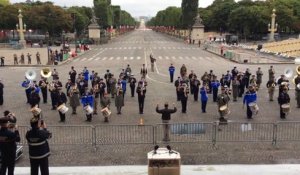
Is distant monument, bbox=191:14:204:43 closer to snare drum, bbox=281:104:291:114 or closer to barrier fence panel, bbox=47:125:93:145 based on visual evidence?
snare drum, bbox=281:104:291:114

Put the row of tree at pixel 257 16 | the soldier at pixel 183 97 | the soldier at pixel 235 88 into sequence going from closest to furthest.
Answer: the soldier at pixel 183 97 → the soldier at pixel 235 88 → the row of tree at pixel 257 16

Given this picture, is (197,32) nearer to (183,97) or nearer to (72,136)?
(183,97)

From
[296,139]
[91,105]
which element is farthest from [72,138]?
[296,139]

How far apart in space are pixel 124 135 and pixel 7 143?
5.89m

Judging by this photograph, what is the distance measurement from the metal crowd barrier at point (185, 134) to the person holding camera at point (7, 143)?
13.5ft

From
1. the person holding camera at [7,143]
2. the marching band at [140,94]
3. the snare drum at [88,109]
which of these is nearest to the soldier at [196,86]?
the marching band at [140,94]

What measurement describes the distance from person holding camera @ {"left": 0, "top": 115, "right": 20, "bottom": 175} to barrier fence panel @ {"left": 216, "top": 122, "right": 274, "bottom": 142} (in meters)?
7.26

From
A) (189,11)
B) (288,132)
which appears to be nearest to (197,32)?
(189,11)

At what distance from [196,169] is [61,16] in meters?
85.5

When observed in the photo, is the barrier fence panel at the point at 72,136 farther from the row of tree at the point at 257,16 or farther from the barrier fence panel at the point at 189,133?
the row of tree at the point at 257,16

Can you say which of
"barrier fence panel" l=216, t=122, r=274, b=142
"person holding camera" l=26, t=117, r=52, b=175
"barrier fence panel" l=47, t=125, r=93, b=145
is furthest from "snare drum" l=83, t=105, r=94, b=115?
"person holding camera" l=26, t=117, r=52, b=175

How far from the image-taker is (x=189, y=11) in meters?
101

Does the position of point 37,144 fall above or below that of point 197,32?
below

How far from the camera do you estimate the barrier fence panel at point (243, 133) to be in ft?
46.4
